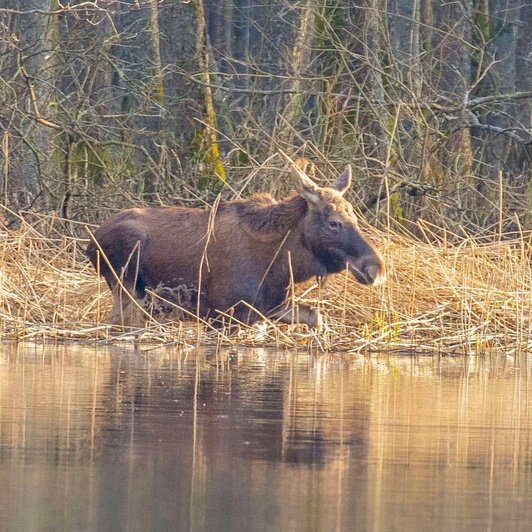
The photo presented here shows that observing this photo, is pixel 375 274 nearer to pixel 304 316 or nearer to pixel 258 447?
pixel 304 316

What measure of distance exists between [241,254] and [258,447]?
231 inches

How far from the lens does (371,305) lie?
1238 cm

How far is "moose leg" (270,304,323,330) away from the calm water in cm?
172

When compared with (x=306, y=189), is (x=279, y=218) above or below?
below

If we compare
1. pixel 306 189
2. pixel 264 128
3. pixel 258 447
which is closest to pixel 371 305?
pixel 306 189

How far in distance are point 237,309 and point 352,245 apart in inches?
40.7

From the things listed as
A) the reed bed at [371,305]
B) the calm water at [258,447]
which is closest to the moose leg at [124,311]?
the reed bed at [371,305]

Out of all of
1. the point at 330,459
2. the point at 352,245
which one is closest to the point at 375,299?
the point at 352,245

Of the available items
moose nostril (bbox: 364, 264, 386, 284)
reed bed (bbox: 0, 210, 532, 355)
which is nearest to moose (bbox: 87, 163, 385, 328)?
moose nostril (bbox: 364, 264, 386, 284)

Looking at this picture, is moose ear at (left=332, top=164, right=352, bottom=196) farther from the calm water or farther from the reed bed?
the calm water

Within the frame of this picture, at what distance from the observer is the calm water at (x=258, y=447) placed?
4.95 meters

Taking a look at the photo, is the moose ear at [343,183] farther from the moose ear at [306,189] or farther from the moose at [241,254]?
the moose ear at [306,189]

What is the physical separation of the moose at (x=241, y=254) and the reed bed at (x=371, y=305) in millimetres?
182

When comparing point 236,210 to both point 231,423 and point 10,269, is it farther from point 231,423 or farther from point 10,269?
point 231,423
